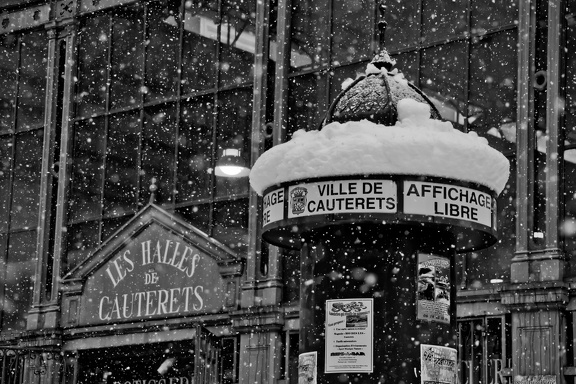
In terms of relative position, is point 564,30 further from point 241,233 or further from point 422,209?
point 422,209

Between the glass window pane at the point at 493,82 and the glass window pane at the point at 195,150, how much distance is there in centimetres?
582

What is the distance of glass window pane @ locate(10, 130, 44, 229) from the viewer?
85.5 feet

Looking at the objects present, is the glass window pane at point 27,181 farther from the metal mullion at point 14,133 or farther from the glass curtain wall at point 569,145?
the glass curtain wall at point 569,145

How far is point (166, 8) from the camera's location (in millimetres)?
24250

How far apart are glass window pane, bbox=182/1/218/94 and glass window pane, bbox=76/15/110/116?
2422mm

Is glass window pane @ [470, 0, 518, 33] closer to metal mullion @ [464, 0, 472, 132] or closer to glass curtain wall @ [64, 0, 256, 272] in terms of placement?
metal mullion @ [464, 0, 472, 132]

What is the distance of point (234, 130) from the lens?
73.8 ft

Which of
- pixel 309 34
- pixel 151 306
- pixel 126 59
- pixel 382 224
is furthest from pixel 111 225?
pixel 382 224

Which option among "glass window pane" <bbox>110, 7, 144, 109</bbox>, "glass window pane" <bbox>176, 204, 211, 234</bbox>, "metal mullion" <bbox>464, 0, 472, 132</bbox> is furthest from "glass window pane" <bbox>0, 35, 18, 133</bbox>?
"metal mullion" <bbox>464, 0, 472, 132</bbox>

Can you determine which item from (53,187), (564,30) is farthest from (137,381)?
(564,30)

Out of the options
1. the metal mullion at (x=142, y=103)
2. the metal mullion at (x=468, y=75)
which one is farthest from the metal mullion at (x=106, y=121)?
the metal mullion at (x=468, y=75)

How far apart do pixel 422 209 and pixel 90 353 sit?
17.6 meters

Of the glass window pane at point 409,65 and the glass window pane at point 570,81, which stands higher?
the glass window pane at point 409,65

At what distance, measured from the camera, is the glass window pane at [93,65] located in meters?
25.2
